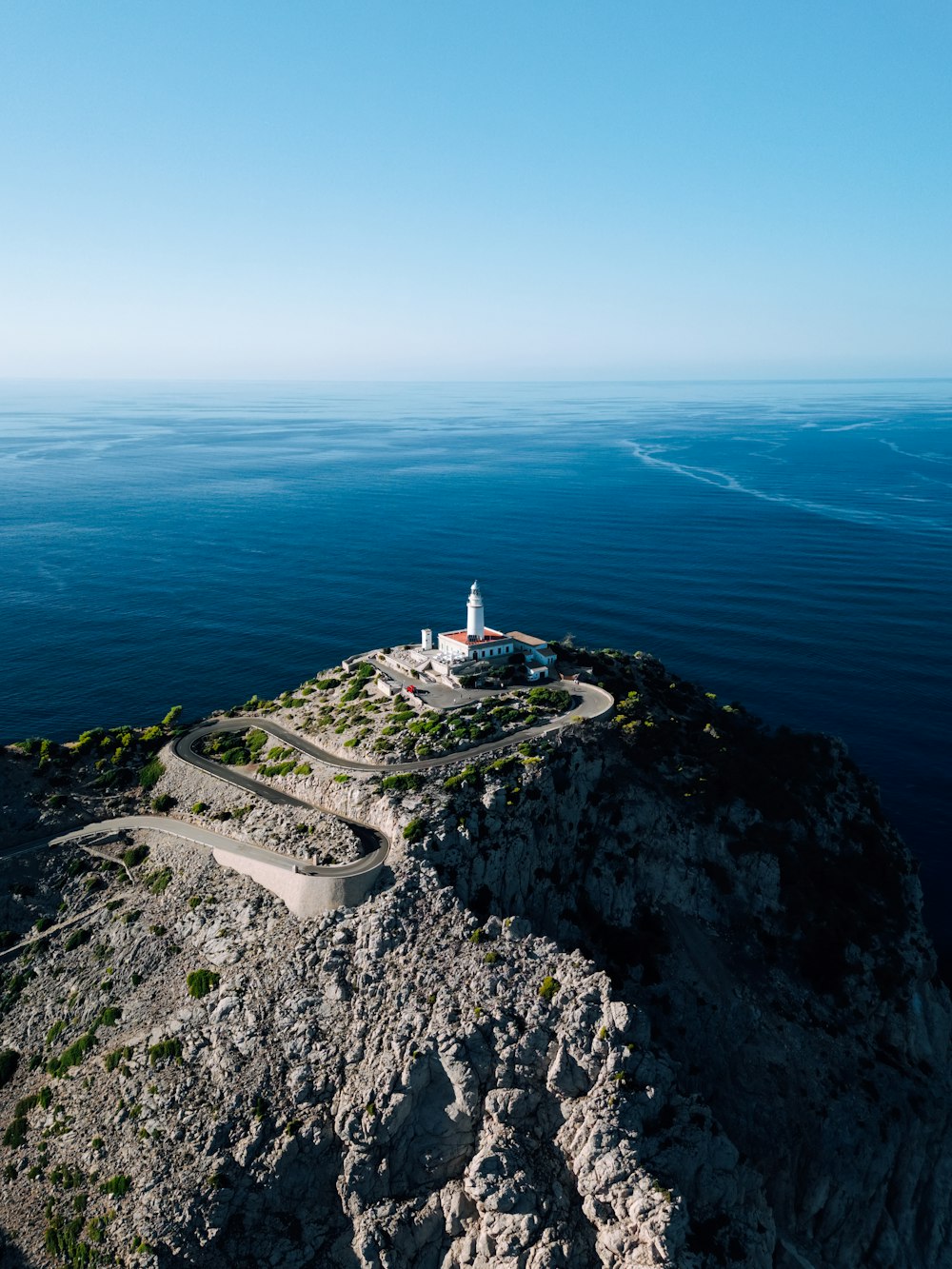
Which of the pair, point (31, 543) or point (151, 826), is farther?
point (31, 543)

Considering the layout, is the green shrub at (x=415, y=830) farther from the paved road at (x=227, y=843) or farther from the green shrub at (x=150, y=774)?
the green shrub at (x=150, y=774)

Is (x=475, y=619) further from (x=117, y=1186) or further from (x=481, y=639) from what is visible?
(x=117, y=1186)

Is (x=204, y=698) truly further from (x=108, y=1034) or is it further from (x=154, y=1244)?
(x=154, y=1244)

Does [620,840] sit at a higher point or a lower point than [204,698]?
Answer: higher

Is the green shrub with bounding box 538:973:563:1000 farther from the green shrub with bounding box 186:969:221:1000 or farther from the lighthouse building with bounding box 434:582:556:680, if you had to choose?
the lighthouse building with bounding box 434:582:556:680

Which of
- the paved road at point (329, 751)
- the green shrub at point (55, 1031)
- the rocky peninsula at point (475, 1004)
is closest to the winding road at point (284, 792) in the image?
the paved road at point (329, 751)

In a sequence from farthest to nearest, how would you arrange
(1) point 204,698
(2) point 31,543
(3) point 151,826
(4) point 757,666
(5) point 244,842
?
(2) point 31,543
(4) point 757,666
(1) point 204,698
(3) point 151,826
(5) point 244,842

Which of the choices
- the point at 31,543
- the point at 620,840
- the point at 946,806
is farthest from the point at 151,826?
the point at 31,543
